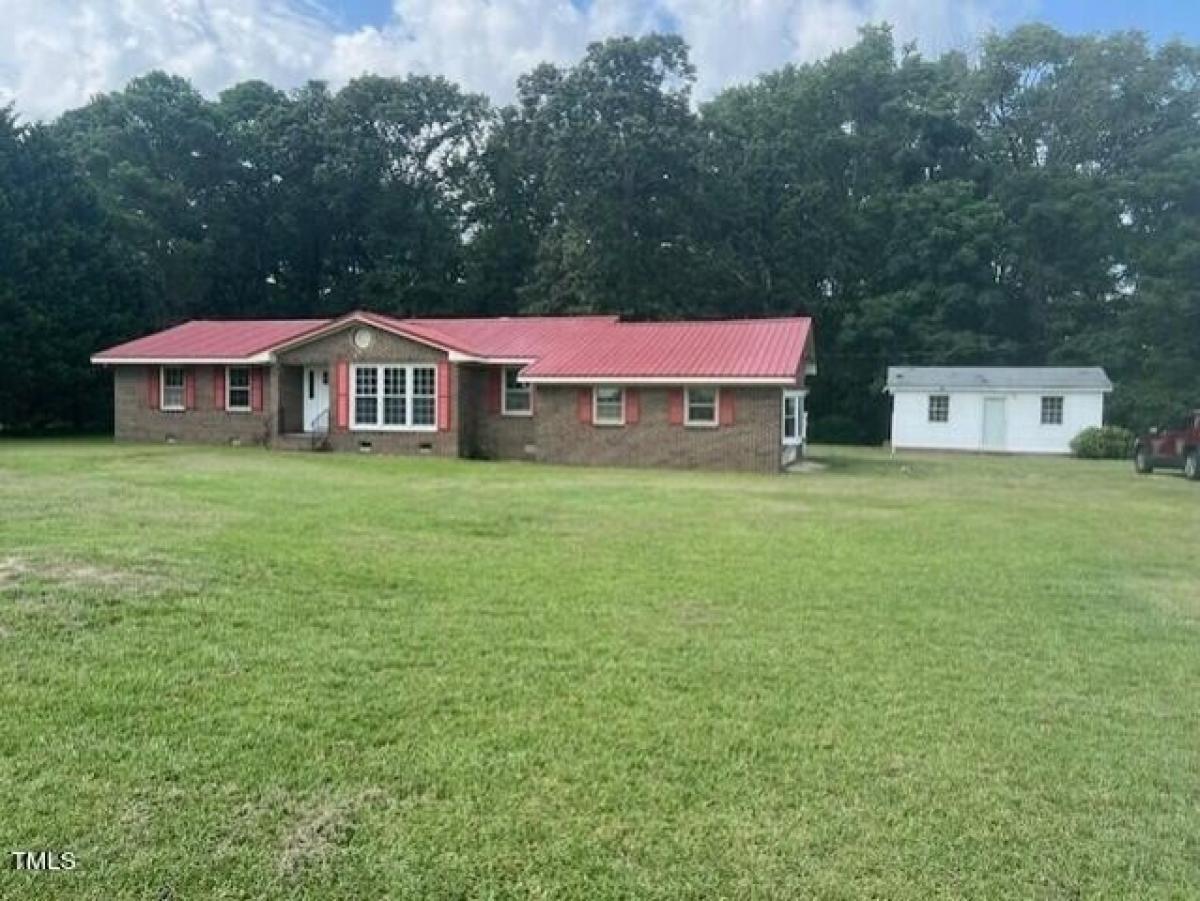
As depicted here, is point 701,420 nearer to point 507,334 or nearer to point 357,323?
point 507,334

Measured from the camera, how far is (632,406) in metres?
22.8

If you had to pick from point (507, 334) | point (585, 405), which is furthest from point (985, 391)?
point (507, 334)

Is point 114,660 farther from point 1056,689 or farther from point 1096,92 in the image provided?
point 1096,92

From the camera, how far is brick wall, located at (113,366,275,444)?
86.8 feet

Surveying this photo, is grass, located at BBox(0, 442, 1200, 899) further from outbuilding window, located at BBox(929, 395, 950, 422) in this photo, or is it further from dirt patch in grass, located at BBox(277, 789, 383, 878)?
outbuilding window, located at BBox(929, 395, 950, 422)

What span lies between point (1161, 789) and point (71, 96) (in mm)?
45682

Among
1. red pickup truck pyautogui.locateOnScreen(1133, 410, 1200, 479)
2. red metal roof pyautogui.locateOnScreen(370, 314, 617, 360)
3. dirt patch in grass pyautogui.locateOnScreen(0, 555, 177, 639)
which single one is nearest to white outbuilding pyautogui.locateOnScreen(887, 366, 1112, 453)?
red pickup truck pyautogui.locateOnScreen(1133, 410, 1200, 479)

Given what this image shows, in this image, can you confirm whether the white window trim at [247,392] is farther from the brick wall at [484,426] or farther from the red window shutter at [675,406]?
the red window shutter at [675,406]

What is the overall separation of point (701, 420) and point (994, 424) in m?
14.3

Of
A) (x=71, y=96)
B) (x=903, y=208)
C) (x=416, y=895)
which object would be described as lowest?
(x=416, y=895)

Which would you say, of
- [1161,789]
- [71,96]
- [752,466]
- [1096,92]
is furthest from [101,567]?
[1096,92]

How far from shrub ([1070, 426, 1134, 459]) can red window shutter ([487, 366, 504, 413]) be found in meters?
18.1

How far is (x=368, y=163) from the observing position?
41.1m

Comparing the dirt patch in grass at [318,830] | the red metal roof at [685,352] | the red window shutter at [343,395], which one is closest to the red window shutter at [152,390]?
the red window shutter at [343,395]
